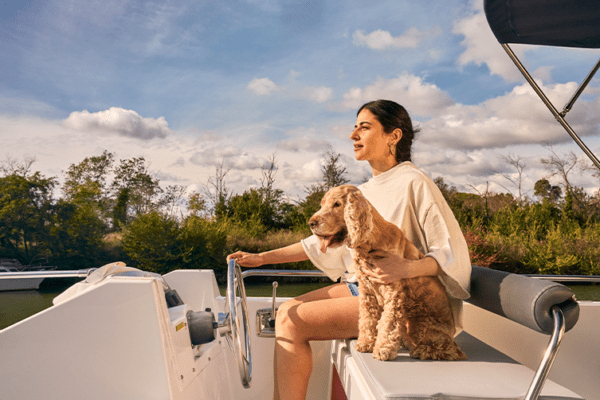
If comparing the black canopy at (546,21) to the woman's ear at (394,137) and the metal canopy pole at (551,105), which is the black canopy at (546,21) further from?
the woman's ear at (394,137)

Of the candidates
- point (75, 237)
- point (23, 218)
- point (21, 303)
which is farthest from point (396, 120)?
point (23, 218)

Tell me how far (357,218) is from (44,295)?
10215mm

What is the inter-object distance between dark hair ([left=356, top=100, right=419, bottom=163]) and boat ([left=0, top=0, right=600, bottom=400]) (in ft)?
1.55

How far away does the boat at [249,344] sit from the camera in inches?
43.8

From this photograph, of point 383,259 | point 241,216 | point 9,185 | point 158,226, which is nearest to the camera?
point 383,259

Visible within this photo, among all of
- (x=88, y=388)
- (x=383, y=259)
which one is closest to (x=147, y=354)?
(x=88, y=388)

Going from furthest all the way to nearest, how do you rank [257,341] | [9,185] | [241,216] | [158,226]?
1. [9,185]
2. [241,216]
3. [158,226]
4. [257,341]

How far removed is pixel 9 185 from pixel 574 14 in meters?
15.3

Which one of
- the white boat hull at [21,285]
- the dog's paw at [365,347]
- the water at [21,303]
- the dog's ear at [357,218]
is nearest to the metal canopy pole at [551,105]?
the dog's ear at [357,218]

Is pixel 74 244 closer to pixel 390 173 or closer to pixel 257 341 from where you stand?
pixel 257 341

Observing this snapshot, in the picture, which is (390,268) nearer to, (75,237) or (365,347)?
(365,347)

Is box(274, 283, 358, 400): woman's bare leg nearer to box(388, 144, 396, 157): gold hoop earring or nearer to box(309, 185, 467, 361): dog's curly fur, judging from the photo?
box(309, 185, 467, 361): dog's curly fur

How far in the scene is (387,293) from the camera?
46.3 inches

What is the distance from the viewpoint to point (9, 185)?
520 inches
